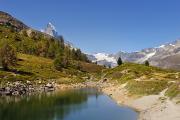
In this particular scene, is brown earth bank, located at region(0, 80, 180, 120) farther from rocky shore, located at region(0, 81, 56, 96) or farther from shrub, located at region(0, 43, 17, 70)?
shrub, located at region(0, 43, 17, 70)

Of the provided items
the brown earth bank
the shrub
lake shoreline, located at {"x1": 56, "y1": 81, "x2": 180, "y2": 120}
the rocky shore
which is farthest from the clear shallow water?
the shrub

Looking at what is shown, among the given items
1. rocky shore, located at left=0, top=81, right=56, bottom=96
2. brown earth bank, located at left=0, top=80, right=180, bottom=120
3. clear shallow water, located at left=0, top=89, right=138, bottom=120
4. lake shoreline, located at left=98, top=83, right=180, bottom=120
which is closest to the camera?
lake shoreline, located at left=98, top=83, right=180, bottom=120

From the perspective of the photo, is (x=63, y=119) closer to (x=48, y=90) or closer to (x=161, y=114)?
(x=161, y=114)

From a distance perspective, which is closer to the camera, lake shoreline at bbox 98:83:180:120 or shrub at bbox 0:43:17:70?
lake shoreline at bbox 98:83:180:120

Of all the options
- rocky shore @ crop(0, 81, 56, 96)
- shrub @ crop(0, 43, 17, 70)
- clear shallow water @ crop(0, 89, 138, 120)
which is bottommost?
clear shallow water @ crop(0, 89, 138, 120)

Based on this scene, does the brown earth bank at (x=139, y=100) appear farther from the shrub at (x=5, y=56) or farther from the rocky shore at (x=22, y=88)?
the shrub at (x=5, y=56)

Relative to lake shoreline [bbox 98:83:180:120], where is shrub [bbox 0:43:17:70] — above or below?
above

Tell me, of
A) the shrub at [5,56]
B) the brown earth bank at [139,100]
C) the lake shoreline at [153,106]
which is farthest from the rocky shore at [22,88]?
the lake shoreline at [153,106]

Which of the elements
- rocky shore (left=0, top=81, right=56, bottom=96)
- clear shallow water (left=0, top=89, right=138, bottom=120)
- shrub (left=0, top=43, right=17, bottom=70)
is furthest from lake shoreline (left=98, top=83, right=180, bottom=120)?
shrub (left=0, top=43, right=17, bottom=70)

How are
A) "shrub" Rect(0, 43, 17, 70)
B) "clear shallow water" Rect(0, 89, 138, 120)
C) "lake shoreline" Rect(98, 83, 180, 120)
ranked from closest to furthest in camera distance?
"lake shoreline" Rect(98, 83, 180, 120) → "clear shallow water" Rect(0, 89, 138, 120) → "shrub" Rect(0, 43, 17, 70)

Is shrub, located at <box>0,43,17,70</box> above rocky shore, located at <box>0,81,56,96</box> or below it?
above

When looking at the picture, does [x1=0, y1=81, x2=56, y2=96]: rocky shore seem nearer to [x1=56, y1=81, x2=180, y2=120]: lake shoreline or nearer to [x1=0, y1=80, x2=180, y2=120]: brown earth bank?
[x1=0, y1=80, x2=180, y2=120]: brown earth bank

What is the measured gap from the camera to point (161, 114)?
74.2 meters

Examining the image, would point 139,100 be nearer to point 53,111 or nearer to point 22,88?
point 53,111
